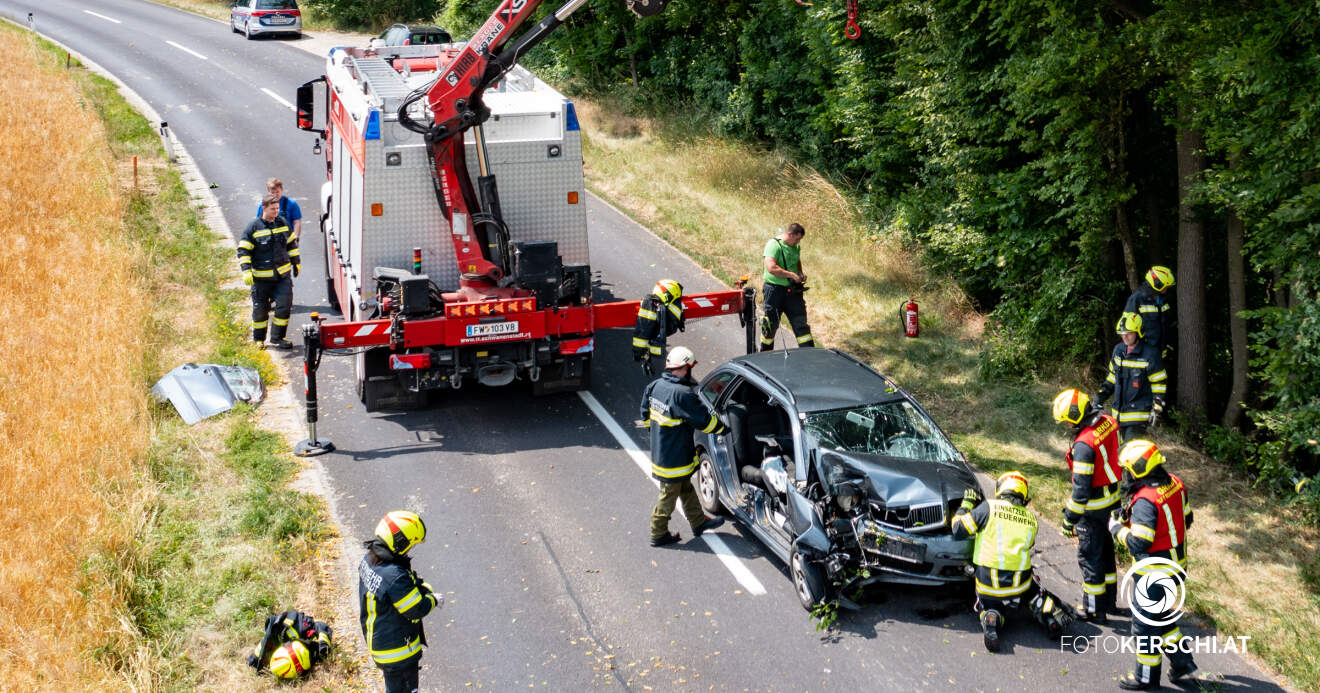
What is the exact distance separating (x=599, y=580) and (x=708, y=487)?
1.43 metres

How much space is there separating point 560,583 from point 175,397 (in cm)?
534

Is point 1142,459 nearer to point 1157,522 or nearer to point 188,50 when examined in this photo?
point 1157,522

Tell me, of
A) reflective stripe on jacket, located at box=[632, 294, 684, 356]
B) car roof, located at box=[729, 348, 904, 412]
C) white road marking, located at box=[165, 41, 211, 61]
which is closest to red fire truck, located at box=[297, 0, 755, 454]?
reflective stripe on jacket, located at box=[632, 294, 684, 356]

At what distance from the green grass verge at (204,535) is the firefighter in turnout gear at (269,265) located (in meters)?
0.38

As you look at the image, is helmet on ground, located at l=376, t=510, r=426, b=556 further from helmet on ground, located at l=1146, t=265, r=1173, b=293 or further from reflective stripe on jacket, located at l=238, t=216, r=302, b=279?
helmet on ground, located at l=1146, t=265, r=1173, b=293

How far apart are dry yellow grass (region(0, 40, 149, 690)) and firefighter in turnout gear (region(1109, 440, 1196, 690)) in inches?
255

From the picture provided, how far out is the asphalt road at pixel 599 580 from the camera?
302 inches

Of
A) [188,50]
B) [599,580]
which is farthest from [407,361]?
[188,50]

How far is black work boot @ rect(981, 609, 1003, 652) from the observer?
7.78 m

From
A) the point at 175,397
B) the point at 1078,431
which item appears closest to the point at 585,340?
the point at 175,397

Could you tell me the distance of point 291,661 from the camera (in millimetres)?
7527

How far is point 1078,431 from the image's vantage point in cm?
844

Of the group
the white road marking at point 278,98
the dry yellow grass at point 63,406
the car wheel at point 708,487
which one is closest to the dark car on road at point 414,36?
the white road marking at point 278,98

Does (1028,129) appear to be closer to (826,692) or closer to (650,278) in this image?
(650,278)
